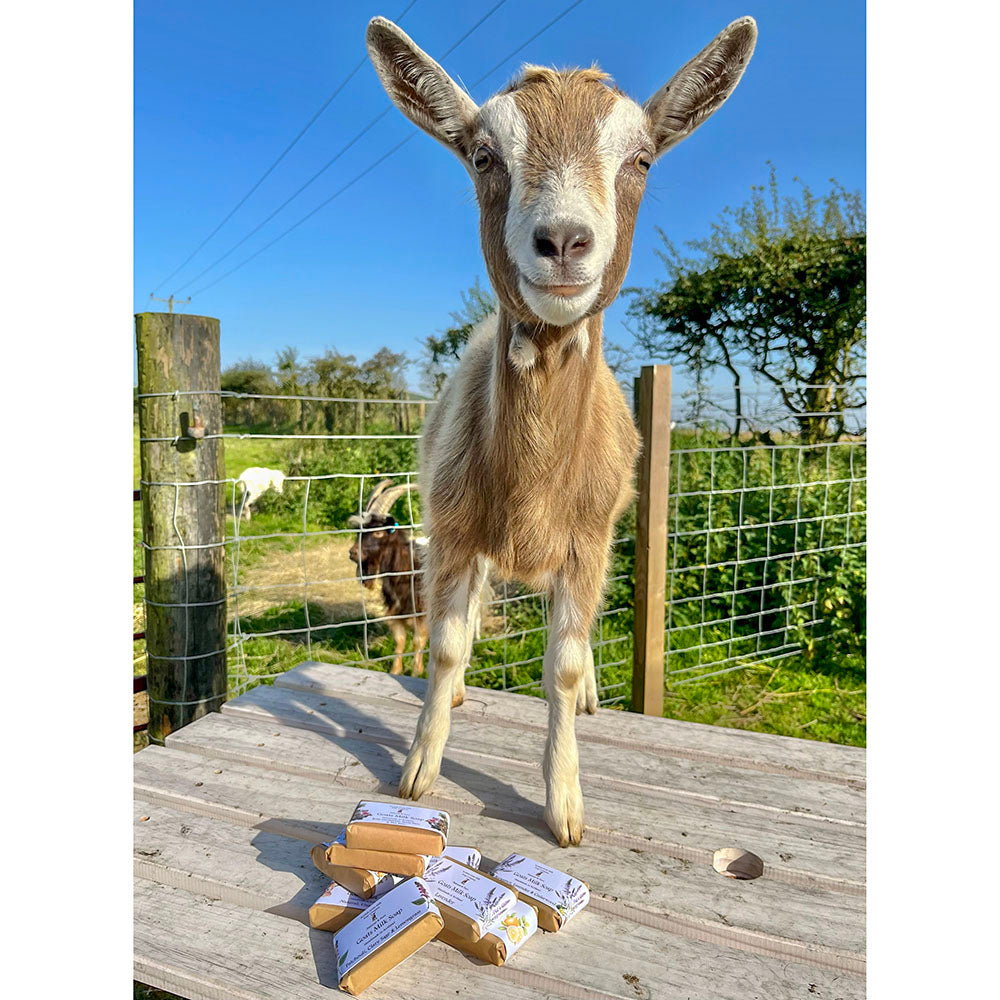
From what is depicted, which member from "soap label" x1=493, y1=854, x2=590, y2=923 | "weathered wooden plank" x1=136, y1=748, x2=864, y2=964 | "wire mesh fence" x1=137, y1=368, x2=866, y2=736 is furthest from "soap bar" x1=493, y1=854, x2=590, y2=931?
"wire mesh fence" x1=137, y1=368, x2=866, y2=736

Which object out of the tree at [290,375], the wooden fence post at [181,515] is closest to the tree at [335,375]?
the tree at [290,375]

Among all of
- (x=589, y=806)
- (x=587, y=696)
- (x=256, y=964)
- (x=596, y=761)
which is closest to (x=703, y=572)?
(x=587, y=696)

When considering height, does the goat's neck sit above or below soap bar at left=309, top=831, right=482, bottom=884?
above

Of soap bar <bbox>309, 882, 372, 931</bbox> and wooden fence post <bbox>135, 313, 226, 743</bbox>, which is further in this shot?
wooden fence post <bbox>135, 313, 226, 743</bbox>

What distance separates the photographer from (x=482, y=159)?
161cm

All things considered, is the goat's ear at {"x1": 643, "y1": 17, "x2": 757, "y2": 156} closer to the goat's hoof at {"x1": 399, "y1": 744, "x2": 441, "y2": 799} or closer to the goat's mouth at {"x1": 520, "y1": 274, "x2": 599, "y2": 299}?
the goat's mouth at {"x1": 520, "y1": 274, "x2": 599, "y2": 299}

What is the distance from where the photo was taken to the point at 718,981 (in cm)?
140

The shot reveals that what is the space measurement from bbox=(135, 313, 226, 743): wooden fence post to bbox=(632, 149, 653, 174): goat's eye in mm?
1764

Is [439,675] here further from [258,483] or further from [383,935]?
[258,483]

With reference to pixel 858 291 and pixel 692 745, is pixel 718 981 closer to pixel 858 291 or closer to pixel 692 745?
pixel 692 745

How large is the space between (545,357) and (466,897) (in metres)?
1.28

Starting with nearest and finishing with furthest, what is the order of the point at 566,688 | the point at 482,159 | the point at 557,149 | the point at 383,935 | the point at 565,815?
the point at 383,935
the point at 557,149
the point at 482,159
the point at 565,815
the point at 566,688

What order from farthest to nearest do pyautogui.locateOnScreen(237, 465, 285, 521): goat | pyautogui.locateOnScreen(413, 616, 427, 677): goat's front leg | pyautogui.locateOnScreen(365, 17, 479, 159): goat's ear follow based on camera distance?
1. pyautogui.locateOnScreen(237, 465, 285, 521): goat
2. pyautogui.locateOnScreen(413, 616, 427, 677): goat's front leg
3. pyautogui.locateOnScreen(365, 17, 479, 159): goat's ear

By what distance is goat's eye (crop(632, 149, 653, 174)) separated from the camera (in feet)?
5.28
